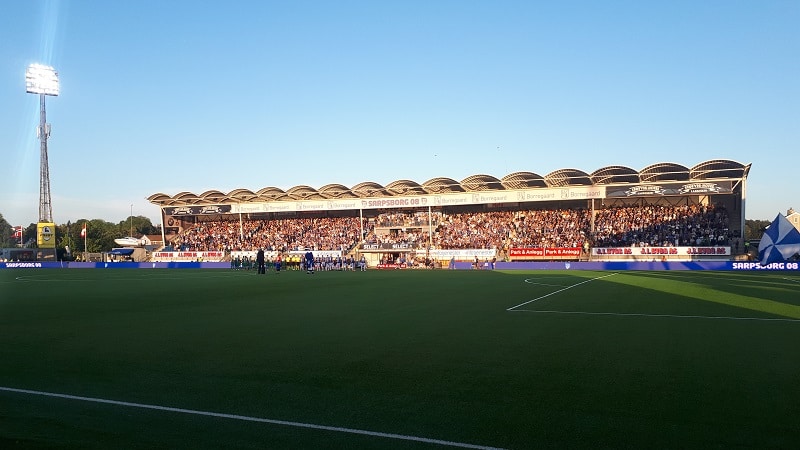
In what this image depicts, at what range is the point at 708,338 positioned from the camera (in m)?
10.3

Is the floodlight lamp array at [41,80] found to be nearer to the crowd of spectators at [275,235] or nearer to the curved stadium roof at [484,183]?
the curved stadium roof at [484,183]

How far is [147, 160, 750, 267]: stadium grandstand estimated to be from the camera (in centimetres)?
5000

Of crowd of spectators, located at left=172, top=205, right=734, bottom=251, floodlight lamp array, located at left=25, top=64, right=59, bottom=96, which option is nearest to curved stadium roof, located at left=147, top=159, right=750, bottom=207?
crowd of spectators, located at left=172, top=205, right=734, bottom=251

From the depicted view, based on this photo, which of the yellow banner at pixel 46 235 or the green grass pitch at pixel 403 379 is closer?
the green grass pitch at pixel 403 379

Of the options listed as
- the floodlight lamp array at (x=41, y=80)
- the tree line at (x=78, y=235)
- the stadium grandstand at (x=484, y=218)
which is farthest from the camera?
the tree line at (x=78, y=235)

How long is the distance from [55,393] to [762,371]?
9020 mm

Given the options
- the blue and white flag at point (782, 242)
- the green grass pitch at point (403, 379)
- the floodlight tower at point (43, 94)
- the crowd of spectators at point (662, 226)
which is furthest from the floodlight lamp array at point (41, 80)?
the blue and white flag at point (782, 242)

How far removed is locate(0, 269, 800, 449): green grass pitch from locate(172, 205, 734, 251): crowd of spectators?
1529 inches

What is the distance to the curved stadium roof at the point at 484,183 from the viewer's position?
163ft

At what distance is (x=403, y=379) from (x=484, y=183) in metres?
51.7

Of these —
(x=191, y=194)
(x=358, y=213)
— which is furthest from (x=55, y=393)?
(x=191, y=194)

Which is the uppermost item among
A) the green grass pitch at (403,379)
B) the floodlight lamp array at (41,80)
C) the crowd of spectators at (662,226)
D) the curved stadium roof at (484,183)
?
the floodlight lamp array at (41,80)

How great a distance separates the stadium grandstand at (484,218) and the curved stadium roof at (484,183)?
11 centimetres

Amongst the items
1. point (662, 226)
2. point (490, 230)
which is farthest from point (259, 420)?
point (490, 230)
